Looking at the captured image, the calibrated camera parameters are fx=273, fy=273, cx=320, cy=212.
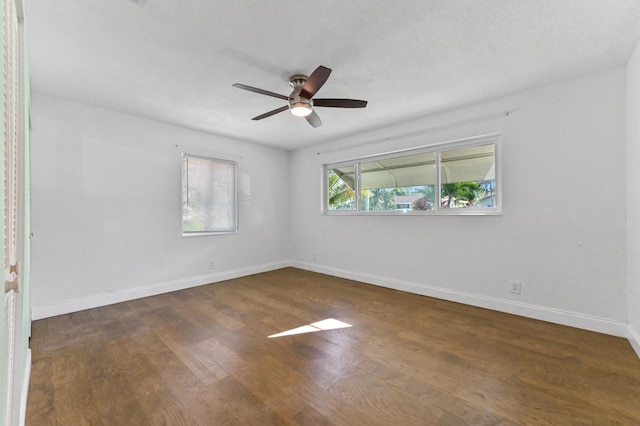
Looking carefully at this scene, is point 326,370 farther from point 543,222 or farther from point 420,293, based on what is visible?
point 543,222

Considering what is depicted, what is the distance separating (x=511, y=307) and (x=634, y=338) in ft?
2.91

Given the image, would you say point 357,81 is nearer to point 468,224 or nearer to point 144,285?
point 468,224

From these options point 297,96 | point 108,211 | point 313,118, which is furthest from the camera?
point 108,211

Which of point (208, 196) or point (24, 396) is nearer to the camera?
point (24, 396)

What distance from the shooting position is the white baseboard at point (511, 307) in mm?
2479

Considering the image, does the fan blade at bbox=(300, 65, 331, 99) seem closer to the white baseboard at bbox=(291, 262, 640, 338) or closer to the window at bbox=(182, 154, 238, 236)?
the window at bbox=(182, 154, 238, 236)

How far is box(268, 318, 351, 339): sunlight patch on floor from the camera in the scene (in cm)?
253

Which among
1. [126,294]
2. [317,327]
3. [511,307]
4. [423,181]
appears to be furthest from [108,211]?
[511,307]

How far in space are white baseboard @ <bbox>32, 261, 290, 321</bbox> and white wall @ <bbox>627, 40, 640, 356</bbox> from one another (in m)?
4.59

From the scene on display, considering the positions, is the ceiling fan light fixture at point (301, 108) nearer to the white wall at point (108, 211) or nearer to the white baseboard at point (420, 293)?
the white wall at point (108, 211)

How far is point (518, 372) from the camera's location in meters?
1.90

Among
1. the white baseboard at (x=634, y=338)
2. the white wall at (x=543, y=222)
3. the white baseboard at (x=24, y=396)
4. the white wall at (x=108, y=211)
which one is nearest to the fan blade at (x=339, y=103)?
the white wall at (x=543, y=222)

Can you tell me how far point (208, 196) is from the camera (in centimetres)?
435

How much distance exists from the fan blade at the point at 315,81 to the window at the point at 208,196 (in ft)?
8.25
